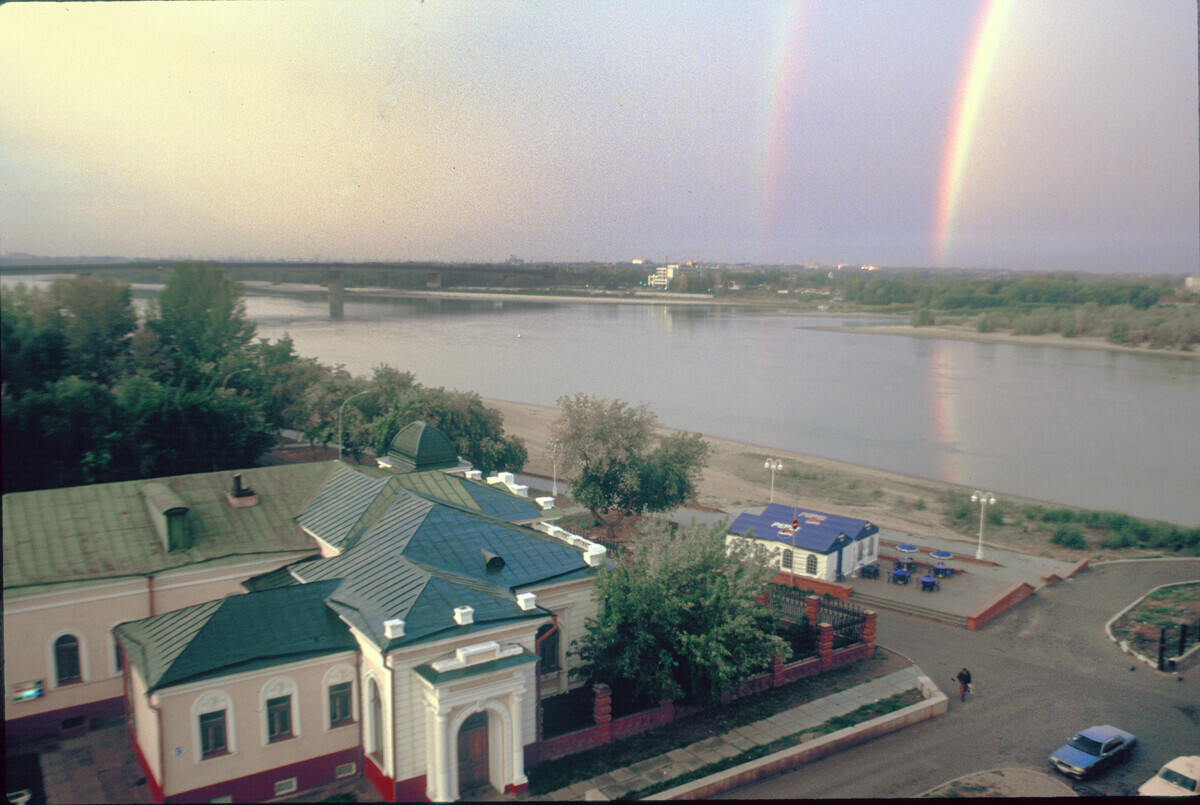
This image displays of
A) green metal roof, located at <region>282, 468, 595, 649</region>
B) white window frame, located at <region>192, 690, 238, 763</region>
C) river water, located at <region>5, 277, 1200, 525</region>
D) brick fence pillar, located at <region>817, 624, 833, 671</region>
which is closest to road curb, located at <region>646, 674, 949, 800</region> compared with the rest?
brick fence pillar, located at <region>817, 624, 833, 671</region>

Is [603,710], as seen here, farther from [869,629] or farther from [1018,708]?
[1018,708]

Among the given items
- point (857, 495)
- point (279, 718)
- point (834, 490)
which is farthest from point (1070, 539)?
point (279, 718)

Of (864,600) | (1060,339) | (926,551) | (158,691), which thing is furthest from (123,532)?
(1060,339)

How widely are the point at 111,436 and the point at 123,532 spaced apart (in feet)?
30.5

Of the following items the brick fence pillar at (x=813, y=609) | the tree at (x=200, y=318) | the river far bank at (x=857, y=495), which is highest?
the tree at (x=200, y=318)

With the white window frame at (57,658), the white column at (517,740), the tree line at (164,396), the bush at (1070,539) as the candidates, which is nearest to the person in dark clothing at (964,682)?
the white column at (517,740)

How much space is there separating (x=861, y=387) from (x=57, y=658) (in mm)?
63686

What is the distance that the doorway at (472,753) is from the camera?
1034 cm

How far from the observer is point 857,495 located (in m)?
34.8

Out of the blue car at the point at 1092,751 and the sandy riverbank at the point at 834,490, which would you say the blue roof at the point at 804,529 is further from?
the blue car at the point at 1092,751

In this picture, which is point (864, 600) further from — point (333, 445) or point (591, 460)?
point (333, 445)

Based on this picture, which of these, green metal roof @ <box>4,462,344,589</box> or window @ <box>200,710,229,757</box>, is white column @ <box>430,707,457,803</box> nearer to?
window @ <box>200,710,229,757</box>

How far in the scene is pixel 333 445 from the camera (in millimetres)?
30984

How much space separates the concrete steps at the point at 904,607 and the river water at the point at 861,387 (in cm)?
2188
